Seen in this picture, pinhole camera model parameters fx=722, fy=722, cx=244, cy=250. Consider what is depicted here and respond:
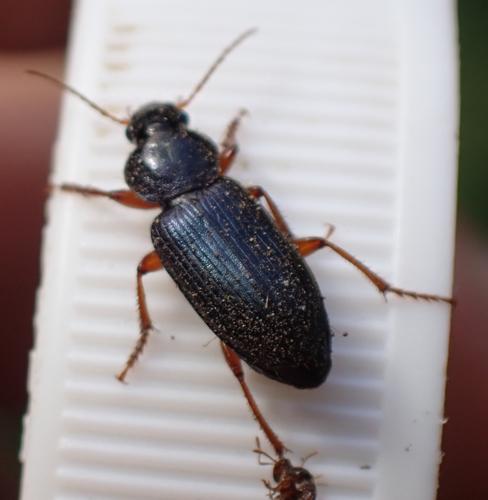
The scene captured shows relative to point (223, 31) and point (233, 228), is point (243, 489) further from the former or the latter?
point (223, 31)

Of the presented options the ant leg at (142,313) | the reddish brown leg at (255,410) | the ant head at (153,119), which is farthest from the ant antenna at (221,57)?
the reddish brown leg at (255,410)

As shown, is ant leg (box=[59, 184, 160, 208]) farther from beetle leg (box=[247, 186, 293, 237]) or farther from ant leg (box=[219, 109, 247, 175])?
beetle leg (box=[247, 186, 293, 237])

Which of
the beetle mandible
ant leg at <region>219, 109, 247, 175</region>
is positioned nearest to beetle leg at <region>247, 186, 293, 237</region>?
the beetle mandible

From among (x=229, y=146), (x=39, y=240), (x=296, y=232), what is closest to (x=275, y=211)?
(x=296, y=232)

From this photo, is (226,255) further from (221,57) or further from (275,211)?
(221,57)

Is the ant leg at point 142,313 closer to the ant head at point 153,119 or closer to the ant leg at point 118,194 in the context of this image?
the ant leg at point 118,194

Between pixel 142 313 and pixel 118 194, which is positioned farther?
pixel 118 194

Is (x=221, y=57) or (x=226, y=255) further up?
(x=221, y=57)
